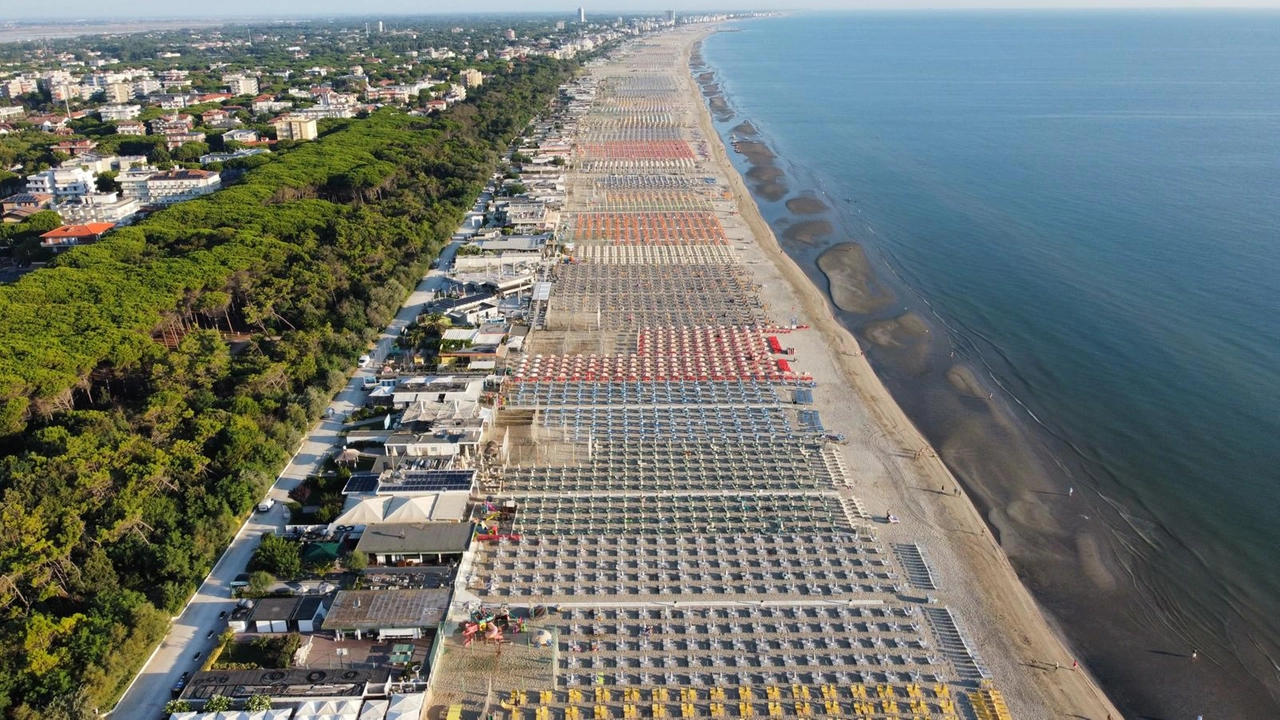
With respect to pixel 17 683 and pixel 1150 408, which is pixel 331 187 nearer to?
pixel 17 683

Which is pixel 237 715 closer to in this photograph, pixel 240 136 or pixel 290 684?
pixel 290 684

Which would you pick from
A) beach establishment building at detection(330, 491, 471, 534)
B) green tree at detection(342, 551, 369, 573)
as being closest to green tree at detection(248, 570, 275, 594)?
green tree at detection(342, 551, 369, 573)

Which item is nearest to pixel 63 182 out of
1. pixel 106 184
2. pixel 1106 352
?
pixel 106 184

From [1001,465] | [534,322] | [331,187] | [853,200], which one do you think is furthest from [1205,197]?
[331,187]

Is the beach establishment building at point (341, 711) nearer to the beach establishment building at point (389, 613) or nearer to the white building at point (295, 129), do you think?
the beach establishment building at point (389, 613)

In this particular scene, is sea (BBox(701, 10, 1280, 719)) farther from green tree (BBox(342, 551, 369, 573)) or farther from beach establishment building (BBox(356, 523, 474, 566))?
green tree (BBox(342, 551, 369, 573))

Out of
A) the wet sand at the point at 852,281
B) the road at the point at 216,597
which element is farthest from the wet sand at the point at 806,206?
the road at the point at 216,597
